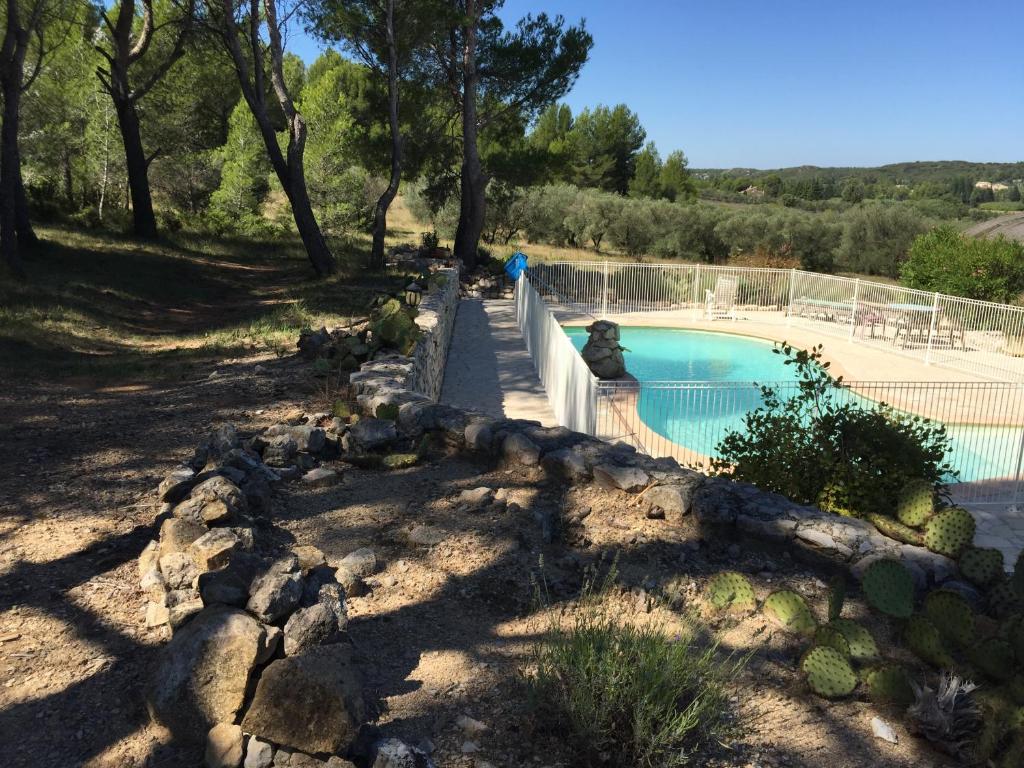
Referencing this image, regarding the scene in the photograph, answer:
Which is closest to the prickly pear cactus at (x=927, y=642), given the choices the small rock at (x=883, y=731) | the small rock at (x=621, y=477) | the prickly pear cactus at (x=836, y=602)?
the prickly pear cactus at (x=836, y=602)

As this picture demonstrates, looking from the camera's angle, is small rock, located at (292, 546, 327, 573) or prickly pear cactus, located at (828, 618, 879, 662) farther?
small rock, located at (292, 546, 327, 573)

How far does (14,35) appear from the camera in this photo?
41.7ft

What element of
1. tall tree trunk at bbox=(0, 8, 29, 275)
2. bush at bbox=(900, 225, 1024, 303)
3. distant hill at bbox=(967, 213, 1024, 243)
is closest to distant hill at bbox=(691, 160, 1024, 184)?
distant hill at bbox=(967, 213, 1024, 243)

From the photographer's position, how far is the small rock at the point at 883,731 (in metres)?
2.90

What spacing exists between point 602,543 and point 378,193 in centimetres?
2776

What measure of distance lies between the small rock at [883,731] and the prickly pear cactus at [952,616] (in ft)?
2.39

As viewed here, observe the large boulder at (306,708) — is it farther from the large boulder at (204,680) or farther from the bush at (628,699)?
the bush at (628,699)

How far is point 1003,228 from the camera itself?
26.0 meters

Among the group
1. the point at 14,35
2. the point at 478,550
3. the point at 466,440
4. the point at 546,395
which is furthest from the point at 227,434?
the point at 14,35

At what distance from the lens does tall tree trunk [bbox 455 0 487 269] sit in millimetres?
19609

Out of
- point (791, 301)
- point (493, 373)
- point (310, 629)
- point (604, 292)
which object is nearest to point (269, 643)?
point (310, 629)

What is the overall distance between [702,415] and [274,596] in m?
7.61

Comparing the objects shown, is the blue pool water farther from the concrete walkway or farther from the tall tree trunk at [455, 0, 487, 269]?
the tall tree trunk at [455, 0, 487, 269]

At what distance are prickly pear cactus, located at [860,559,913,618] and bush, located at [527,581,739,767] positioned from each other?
1287 millimetres
